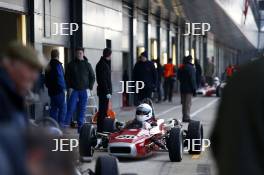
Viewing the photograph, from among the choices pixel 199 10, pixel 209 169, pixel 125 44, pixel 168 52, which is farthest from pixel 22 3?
pixel 168 52

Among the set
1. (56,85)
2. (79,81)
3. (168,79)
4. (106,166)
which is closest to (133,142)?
(56,85)

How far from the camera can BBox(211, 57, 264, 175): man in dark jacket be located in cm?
223

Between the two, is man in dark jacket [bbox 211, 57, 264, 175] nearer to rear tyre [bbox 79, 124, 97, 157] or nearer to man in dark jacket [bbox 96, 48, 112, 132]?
rear tyre [bbox 79, 124, 97, 157]

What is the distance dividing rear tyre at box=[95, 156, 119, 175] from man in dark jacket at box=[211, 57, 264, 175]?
3761 millimetres

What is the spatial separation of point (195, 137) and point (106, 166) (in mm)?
5102

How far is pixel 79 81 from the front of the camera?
14367 millimetres

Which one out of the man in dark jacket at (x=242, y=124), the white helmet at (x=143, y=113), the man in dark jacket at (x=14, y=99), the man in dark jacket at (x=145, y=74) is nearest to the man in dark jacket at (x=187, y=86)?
the man in dark jacket at (x=145, y=74)

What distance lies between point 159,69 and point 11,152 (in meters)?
24.3

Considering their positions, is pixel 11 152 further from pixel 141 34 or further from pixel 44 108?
pixel 141 34

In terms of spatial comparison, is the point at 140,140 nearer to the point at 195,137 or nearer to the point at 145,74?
the point at 195,137

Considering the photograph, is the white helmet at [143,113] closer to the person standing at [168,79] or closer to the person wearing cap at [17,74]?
the person wearing cap at [17,74]

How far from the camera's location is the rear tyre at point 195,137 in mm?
11078

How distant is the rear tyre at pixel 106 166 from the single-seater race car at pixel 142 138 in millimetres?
3793

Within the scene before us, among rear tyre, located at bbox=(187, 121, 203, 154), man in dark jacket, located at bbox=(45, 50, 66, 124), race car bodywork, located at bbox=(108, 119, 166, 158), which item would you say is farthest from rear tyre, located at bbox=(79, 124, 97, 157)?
man in dark jacket, located at bbox=(45, 50, 66, 124)
